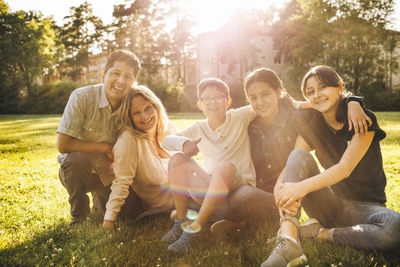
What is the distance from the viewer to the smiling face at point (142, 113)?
11.8ft

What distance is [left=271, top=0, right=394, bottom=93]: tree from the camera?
114 feet

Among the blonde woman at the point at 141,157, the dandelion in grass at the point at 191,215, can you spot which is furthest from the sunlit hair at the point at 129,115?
the dandelion in grass at the point at 191,215

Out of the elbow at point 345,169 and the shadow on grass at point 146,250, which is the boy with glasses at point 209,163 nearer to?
the shadow on grass at point 146,250

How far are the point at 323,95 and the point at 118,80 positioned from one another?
2.33 metres

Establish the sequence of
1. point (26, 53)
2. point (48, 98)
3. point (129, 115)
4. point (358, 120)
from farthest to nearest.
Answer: point (26, 53)
point (48, 98)
point (129, 115)
point (358, 120)

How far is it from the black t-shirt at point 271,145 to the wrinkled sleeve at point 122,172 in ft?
4.41

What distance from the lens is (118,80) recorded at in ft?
12.3

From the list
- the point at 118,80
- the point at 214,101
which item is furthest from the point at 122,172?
the point at 214,101

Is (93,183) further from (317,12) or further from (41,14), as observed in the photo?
(41,14)

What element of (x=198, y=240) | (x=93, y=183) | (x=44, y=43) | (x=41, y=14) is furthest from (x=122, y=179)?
(x=41, y=14)

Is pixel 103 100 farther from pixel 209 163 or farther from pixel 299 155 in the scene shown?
pixel 299 155

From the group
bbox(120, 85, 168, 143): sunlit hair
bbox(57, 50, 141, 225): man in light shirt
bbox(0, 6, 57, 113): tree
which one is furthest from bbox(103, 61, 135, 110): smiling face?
bbox(0, 6, 57, 113): tree

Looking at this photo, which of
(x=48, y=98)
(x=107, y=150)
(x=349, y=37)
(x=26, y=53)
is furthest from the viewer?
(x=26, y=53)

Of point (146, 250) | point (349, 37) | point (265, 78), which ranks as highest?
point (349, 37)
